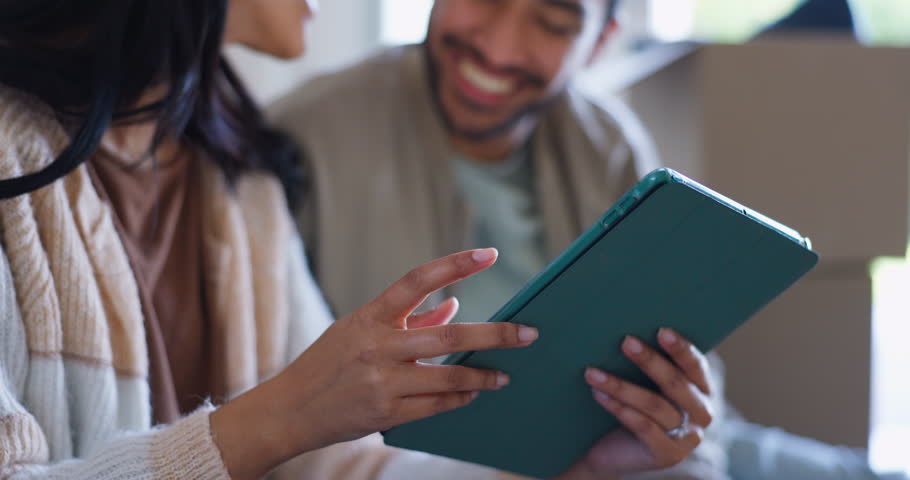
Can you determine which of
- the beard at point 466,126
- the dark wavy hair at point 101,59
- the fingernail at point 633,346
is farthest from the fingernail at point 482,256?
the beard at point 466,126

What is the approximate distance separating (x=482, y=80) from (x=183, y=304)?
0.54m

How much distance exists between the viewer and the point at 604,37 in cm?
115

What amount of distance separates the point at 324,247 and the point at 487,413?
0.48 metres

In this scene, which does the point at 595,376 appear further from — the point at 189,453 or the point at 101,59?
the point at 101,59

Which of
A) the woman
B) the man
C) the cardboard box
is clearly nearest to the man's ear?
the man

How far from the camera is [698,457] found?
774 mm

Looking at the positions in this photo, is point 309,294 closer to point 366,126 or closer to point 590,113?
point 366,126

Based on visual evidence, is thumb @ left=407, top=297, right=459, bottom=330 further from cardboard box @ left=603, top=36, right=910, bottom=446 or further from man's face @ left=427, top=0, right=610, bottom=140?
cardboard box @ left=603, top=36, right=910, bottom=446

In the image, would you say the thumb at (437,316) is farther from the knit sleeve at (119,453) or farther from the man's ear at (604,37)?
the man's ear at (604,37)

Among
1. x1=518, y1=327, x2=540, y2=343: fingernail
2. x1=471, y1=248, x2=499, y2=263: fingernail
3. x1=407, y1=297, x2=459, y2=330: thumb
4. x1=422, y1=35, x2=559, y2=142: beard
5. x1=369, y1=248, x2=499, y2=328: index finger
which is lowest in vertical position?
x1=407, y1=297, x2=459, y2=330: thumb

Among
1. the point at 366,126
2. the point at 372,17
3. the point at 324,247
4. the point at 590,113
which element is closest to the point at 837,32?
the point at 590,113

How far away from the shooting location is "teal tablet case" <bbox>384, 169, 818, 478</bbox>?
454 millimetres

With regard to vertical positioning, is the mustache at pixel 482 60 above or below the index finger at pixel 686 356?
above

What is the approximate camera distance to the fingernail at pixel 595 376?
57 cm
